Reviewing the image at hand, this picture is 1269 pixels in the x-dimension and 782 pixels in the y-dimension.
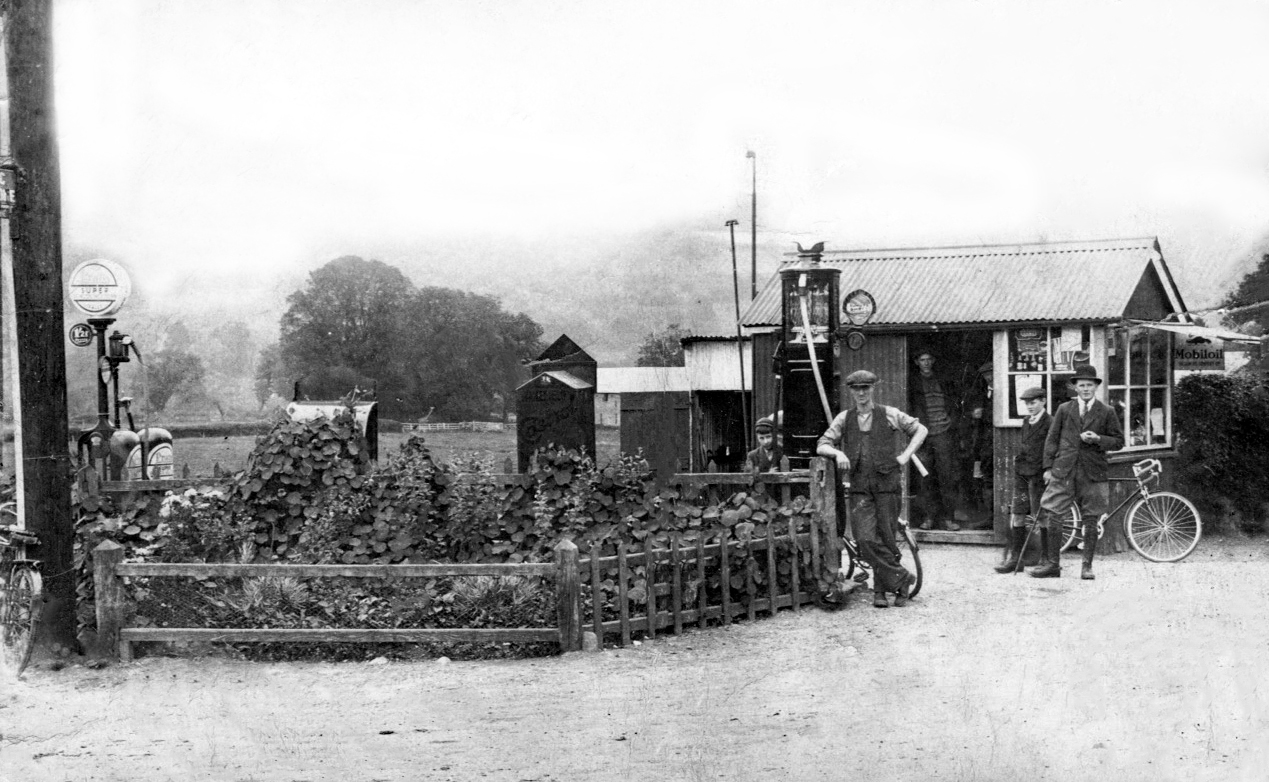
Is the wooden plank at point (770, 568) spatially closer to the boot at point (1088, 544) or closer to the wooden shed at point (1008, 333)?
the boot at point (1088, 544)

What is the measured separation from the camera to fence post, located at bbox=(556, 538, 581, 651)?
22.5 feet

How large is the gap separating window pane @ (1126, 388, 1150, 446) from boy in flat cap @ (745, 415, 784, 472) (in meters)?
3.87

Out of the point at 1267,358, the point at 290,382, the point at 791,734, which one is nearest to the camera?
the point at 791,734

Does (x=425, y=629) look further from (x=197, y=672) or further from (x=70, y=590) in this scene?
(x=70, y=590)

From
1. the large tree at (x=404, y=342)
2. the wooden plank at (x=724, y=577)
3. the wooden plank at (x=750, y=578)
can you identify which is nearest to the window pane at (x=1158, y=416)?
the wooden plank at (x=750, y=578)

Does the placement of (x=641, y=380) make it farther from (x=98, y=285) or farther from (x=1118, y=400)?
(x=98, y=285)

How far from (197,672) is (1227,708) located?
559 cm

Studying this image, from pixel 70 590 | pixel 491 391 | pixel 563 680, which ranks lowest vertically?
pixel 563 680

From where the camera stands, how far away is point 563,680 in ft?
20.8

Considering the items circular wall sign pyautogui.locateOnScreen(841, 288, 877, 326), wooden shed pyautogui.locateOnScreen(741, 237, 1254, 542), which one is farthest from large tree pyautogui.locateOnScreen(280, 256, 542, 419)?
circular wall sign pyautogui.locateOnScreen(841, 288, 877, 326)

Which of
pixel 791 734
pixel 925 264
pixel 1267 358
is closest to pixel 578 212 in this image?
pixel 925 264

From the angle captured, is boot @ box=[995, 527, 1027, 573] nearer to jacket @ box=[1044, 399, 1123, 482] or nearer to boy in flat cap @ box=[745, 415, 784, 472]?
jacket @ box=[1044, 399, 1123, 482]

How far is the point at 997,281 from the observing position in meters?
12.6

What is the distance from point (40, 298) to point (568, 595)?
11.9ft
